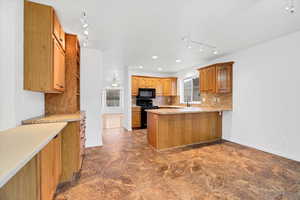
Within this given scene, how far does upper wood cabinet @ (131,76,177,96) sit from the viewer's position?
19.5 feet

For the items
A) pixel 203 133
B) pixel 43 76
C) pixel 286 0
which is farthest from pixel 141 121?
pixel 286 0

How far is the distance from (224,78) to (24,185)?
14.8ft

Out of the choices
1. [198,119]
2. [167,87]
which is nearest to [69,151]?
[198,119]

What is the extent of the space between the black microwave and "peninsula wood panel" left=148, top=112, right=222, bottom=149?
2.37 metres

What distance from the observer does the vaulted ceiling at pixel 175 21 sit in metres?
1.91

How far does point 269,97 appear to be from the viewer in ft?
10.3

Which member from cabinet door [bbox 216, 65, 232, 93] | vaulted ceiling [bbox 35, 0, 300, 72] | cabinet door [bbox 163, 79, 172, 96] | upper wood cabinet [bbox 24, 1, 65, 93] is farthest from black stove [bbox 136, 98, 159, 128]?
upper wood cabinet [bbox 24, 1, 65, 93]

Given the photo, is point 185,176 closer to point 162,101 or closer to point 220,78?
point 220,78

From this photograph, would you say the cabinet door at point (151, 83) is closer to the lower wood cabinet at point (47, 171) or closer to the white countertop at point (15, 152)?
the lower wood cabinet at point (47, 171)

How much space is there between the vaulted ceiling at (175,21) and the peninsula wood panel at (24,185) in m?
2.00

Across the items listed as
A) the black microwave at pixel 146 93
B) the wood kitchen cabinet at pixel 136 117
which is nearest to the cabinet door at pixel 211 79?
the black microwave at pixel 146 93

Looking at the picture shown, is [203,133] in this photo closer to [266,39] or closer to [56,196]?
[266,39]

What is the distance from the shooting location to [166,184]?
2.00 metres

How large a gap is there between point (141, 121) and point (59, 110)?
11.5 feet
